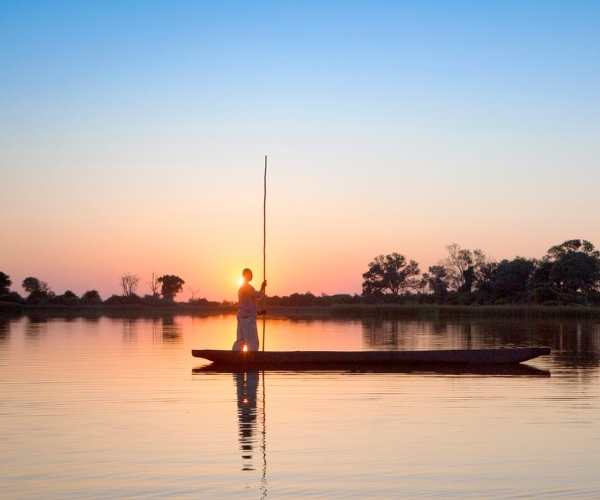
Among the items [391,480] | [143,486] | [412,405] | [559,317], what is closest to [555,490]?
[391,480]

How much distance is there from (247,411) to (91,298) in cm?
6243

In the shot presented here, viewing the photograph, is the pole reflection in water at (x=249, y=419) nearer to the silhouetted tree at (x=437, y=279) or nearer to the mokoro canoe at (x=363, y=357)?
the mokoro canoe at (x=363, y=357)

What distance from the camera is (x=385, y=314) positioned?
194ft

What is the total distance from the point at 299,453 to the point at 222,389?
4842mm

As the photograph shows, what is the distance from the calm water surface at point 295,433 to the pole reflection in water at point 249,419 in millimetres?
22

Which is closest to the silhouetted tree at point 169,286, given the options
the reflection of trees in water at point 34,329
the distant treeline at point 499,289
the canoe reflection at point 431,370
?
the distant treeline at point 499,289

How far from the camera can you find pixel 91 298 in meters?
70.2

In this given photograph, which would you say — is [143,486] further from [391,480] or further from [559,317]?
[559,317]

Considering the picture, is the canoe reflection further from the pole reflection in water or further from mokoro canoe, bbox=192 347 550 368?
the pole reflection in water

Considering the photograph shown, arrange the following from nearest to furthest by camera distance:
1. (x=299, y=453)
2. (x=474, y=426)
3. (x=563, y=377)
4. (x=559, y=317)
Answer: (x=299, y=453)
(x=474, y=426)
(x=563, y=377)
(x=559, y=317)

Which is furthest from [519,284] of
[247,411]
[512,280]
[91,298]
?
[247,411]

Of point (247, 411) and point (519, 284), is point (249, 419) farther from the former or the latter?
point (519, 284)

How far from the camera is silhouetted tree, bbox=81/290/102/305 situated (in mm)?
68200

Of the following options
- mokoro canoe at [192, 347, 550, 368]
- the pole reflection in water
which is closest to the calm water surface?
the pole reflection in water
